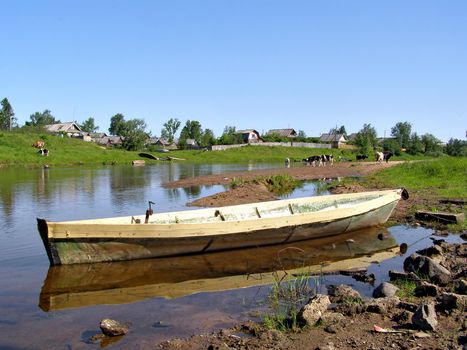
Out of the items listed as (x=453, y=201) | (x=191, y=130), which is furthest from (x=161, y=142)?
(x=453, y=201)

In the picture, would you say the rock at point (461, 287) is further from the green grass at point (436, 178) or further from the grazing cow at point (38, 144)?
the grazing cow at point (38, 144)

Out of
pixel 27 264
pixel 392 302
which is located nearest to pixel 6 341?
pixel 27 264

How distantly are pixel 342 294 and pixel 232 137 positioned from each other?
91.0 meters

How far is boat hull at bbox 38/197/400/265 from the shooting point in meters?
9.88

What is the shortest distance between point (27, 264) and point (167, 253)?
3.36m

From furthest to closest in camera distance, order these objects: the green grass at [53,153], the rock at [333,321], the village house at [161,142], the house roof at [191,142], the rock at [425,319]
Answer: the village house at [161,142] < the house roof at [191,142] < the green grass at [53,153] < the rock at [333,321] < the rock at [425,319]

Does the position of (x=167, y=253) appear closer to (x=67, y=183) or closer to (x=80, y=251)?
(x=80, y=251)

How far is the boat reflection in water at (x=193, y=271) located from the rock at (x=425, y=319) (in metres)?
3.27

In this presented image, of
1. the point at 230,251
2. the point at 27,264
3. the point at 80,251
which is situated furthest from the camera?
the point at 230,251

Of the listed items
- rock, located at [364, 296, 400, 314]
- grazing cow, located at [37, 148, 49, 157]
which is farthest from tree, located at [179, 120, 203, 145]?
rock, located at [364, 296, 400, 314]

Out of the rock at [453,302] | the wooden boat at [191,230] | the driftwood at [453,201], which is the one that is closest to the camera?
the rock at [453,302]

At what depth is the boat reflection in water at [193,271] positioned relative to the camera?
8.82 m

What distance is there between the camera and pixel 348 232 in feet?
46.1

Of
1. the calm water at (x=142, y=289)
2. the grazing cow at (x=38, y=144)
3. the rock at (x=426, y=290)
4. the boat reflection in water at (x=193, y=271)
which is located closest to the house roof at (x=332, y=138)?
the grazing cow at (x=38, y=144)
